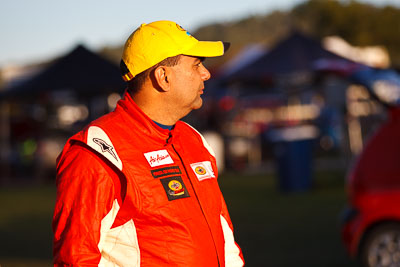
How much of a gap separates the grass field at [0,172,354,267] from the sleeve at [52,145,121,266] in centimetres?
594

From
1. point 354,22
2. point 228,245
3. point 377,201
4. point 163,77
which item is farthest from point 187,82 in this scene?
point 354,22

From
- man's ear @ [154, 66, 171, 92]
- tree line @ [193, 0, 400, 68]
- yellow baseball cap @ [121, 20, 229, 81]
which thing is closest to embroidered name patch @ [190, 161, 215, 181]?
man's ear @ [154, 66, 171, 92]

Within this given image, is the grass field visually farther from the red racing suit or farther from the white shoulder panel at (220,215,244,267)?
the red racing suit

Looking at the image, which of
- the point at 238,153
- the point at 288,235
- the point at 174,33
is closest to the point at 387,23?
the point at 238,153

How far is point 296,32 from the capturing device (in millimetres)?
21328

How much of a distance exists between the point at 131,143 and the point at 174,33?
1.58 ft

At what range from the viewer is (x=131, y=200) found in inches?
109

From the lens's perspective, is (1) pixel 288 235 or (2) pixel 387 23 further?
(2) pixel 387 23

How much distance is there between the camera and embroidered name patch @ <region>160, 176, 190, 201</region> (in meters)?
2.86

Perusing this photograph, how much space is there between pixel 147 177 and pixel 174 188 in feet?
0.40

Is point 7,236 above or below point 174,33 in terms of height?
below

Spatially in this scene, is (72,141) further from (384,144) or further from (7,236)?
(7,236)

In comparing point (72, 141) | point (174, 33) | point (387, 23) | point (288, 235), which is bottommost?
point (288, 235)

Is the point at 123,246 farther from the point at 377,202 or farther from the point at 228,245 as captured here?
the point at 377,202
